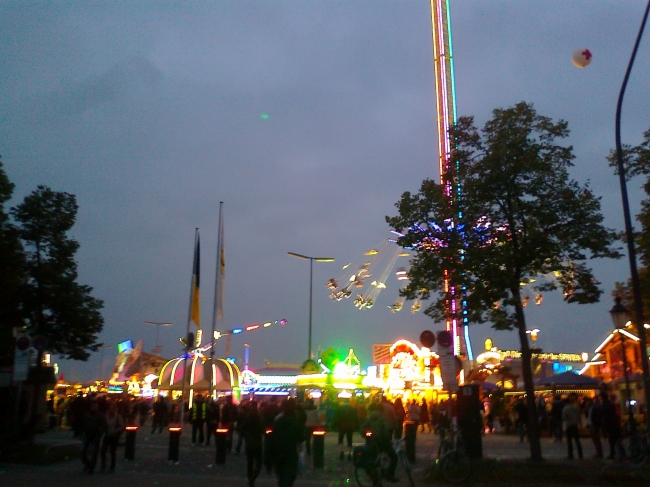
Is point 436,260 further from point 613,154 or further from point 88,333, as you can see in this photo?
point 88,333

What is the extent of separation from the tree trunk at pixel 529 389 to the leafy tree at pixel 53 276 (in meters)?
18.4

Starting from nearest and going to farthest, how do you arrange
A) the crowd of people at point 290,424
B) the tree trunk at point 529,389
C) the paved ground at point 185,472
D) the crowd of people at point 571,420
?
the crowd of people at point 290,424 < the paved ground at point 185,472 < the tree trunk at point 529,389 < the crowd of people at point 571,420

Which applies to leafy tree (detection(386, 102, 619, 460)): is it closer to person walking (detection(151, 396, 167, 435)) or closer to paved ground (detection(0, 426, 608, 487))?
paved ground (detection(0, 426, 608, 487))

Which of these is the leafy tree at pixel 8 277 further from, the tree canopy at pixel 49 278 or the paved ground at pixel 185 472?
the paved ground at pixel 185 472

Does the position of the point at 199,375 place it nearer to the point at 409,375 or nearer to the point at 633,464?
the point at 409,375

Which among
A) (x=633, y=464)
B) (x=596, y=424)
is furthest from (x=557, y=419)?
(x=633, y=464)

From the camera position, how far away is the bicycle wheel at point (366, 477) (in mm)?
12711

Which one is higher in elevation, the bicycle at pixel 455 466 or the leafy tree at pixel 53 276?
the leafy tree at pixel 53 276

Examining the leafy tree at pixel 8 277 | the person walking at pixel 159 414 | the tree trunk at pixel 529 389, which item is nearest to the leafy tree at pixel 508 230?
the tree trunk at pixel 529 389

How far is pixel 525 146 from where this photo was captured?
1583 centimetres

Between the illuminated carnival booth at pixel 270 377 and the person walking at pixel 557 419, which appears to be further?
the illuminated carnival booth at pixel 270 377

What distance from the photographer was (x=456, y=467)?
13.8 metres

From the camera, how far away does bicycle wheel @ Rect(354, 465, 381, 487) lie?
12711 millimetres

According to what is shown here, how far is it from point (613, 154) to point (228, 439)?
14175mm
